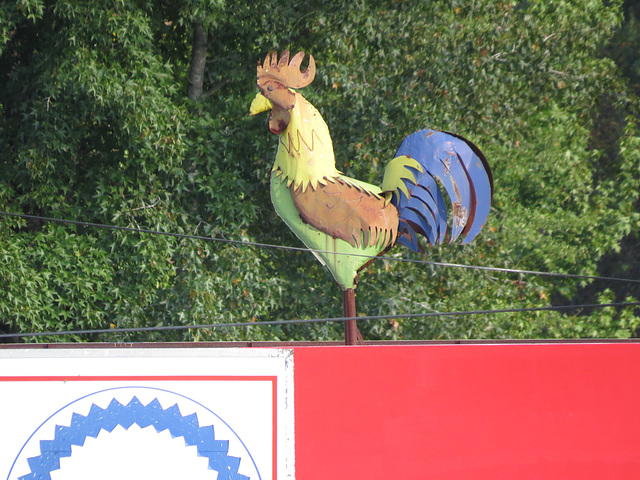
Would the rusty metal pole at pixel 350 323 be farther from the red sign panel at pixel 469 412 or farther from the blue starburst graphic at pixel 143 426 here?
the blue starburst graphic at pixel 143 426

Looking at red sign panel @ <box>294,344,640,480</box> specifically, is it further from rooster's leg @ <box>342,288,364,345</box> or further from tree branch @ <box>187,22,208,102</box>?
tree branch @ <box>187,22,208,102</box>

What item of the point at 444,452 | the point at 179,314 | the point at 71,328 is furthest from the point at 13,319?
the point at 444,452

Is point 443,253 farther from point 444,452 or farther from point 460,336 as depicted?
point 444,452

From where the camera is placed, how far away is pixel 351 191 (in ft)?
13.1

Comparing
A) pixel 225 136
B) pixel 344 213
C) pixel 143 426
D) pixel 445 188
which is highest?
pixel 225 136

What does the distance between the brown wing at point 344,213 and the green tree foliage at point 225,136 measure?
2.10m

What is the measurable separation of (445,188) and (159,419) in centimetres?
211

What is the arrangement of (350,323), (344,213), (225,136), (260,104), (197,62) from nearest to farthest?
(350,323) < (344,213) < (260,104) < (225,136) < (197,62)

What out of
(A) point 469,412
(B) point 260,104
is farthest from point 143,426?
(B) point 260,104

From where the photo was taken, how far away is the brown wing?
3.93 meters

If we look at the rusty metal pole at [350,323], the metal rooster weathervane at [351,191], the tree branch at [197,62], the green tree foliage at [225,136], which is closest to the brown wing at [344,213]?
the metal rooster weathervane at [351,191]

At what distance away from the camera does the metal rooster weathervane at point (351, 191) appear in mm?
3955

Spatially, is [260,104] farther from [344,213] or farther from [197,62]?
[197,62]

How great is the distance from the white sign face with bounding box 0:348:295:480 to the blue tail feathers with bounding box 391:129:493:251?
1.61 metres
